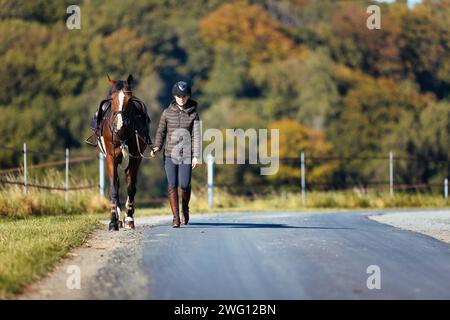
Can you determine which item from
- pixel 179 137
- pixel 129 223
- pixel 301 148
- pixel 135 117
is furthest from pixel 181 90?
pixel 301 148

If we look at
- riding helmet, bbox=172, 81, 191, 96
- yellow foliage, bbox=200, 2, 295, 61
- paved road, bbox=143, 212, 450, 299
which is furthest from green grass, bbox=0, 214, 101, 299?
yellow foliage, bbox=200, 2, 295, 61

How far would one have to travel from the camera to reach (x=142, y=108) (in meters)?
17.4

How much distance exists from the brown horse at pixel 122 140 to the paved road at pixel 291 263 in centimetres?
72

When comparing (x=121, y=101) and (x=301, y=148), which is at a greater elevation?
(x=121, y=101)

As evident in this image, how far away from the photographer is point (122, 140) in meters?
16.6

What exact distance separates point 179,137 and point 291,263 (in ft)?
18.9

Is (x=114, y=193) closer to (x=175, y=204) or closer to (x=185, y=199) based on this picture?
(x=175, y=204)

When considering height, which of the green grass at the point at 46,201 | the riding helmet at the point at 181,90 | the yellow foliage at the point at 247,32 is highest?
the yellow foliage at the point at 247,32

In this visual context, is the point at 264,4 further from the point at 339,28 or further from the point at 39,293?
the point at 39,293

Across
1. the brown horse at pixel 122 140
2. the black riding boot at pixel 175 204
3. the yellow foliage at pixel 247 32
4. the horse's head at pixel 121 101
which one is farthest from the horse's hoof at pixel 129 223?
the yellow foliage at pixel 247 32

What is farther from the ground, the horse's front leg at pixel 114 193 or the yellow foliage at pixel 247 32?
the yellow foliage at pixel 247 32

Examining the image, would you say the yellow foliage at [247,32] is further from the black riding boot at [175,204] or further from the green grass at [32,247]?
the black riding boot at [175,204]

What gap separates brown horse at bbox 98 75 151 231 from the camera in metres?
16.0

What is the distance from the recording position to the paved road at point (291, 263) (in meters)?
9.35
